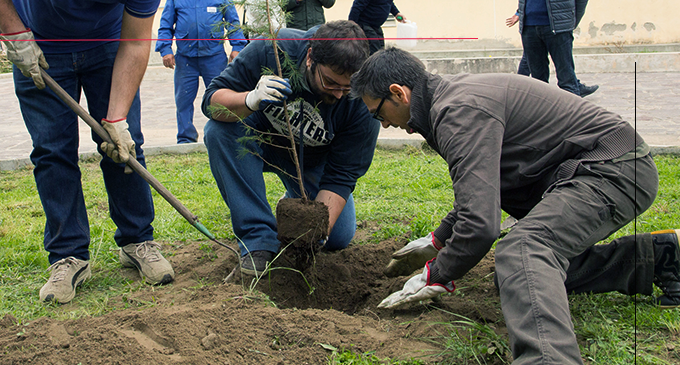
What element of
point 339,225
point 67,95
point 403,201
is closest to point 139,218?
point 67,95

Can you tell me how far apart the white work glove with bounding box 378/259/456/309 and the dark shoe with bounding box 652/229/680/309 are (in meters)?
0.99

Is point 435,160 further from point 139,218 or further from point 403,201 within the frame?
point 139,218

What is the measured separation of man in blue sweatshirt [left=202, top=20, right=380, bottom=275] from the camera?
306 centimetres

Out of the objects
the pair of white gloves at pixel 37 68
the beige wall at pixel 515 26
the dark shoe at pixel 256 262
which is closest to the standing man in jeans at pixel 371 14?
the dark shoe at pixel 256 262

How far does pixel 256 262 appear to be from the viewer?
319 centimetres

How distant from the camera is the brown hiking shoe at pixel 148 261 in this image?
3.24 m

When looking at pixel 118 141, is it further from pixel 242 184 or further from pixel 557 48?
pixel 557 48

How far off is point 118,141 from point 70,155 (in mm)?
353

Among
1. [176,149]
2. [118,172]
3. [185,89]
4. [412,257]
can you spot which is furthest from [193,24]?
[412,257]

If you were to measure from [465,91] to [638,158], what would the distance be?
0.83 m

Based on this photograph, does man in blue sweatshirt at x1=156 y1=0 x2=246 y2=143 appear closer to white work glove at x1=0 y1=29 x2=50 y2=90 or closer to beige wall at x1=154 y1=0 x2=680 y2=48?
white work glove at x1=0 y1=29 x2=50 y2=90

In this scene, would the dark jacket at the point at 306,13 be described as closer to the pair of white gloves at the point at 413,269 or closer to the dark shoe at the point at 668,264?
the pair of white gloves at the point at 413,269

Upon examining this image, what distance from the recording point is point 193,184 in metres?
5.16

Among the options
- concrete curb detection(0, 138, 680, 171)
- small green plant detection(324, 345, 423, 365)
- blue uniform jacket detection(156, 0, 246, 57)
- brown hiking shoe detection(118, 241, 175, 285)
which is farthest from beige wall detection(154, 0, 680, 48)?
small green plant detection(324, 345, 423, 365)
